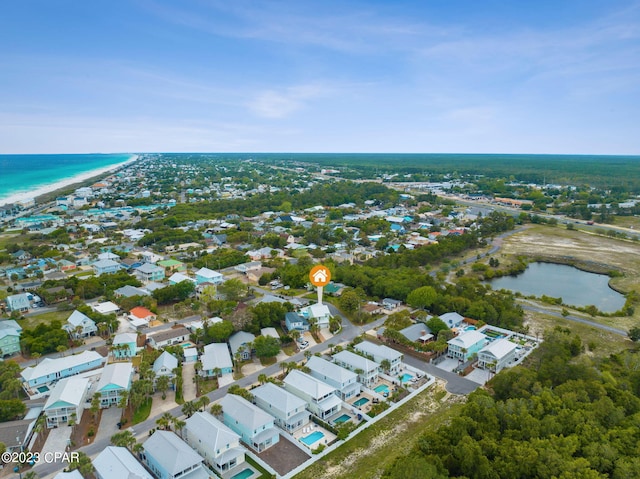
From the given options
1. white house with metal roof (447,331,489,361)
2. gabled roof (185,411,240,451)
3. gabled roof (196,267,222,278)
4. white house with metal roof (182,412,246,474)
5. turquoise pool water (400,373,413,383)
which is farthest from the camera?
gabled roof (196,267,222,278)

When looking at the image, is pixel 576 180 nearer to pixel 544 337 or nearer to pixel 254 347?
pixel 544 337

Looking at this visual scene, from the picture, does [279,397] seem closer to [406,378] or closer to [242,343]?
[242,343]

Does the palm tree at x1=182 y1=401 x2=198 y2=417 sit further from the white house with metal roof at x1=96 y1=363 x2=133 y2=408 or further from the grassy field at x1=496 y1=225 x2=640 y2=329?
the grassy field at x1=496 y1=225 x2=640 y2=329

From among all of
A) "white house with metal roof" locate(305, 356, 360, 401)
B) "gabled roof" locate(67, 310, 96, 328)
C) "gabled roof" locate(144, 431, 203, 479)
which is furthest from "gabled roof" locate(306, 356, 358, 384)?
"gabled roof" locate(67, 310, 96, 328)

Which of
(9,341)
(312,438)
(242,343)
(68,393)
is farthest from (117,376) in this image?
(312,438)

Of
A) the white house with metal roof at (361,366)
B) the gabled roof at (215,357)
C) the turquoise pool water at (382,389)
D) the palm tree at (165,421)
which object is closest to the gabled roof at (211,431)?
the palm tree at (165,421)

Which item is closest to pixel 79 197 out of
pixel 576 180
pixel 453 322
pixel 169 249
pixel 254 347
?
pixel 169 249
